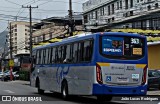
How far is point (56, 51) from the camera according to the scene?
21.5m

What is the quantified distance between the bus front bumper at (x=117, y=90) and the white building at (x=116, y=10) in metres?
39.2

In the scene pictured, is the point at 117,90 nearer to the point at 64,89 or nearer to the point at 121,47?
the point at 121,47

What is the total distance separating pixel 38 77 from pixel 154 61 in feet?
56.9

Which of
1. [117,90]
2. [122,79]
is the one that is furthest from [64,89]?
[122,79]

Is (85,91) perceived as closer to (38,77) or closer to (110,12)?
(38,77)

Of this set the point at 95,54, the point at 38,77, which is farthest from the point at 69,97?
the point at 38,77

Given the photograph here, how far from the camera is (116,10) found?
73438mm

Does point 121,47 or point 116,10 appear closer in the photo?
point 121,47

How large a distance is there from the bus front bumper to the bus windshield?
1.31 meters

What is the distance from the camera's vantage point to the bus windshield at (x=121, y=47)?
1684 cm

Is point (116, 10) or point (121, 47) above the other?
point (116, 10)

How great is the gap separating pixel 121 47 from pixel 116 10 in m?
57.1

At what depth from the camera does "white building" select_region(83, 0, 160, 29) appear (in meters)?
62.0

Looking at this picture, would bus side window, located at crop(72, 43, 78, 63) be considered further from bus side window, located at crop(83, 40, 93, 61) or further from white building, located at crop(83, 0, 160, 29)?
white building, located at crop(83, 0, 160, 29)
